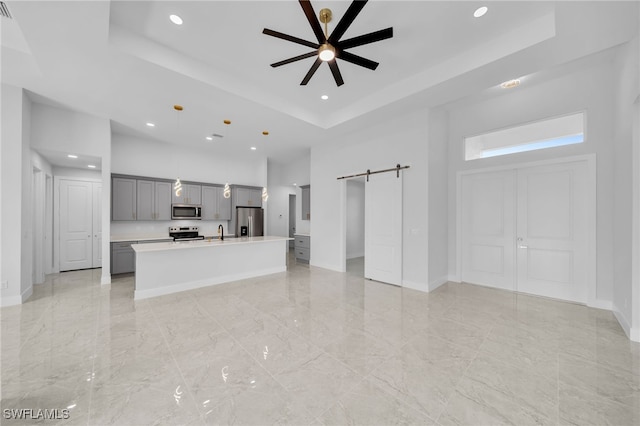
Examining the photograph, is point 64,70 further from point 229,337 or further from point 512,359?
point 512,359

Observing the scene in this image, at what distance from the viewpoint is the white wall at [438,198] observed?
178 inches

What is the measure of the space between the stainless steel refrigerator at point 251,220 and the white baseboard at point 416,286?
14.3 feet

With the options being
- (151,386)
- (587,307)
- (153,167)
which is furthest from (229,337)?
(153,167)

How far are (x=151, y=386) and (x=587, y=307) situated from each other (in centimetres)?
557

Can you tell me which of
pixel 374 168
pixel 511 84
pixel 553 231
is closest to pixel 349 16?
pixel 374 168

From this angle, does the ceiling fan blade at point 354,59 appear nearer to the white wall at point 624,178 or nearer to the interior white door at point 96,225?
the white wall at point 624,178

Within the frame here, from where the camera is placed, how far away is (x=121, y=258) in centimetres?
552

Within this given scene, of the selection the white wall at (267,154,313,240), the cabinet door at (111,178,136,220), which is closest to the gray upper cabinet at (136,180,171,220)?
the cabinet door at (111,178,136,220)

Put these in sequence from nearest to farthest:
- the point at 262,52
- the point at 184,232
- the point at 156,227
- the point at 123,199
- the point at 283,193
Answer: the point at 262,52 < the point at 123,199 < the point at 156,227 < the point at 184,232 < the point at 283,193

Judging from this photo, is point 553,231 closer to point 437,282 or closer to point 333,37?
point 437,282

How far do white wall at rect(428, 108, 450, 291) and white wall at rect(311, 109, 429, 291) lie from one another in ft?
0.55

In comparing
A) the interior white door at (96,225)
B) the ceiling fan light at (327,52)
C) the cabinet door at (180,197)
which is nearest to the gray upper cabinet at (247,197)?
the cabinet door at (180,197)

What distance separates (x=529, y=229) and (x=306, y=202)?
5.85 metres

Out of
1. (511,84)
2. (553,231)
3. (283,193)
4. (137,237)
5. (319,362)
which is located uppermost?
(511,84)
